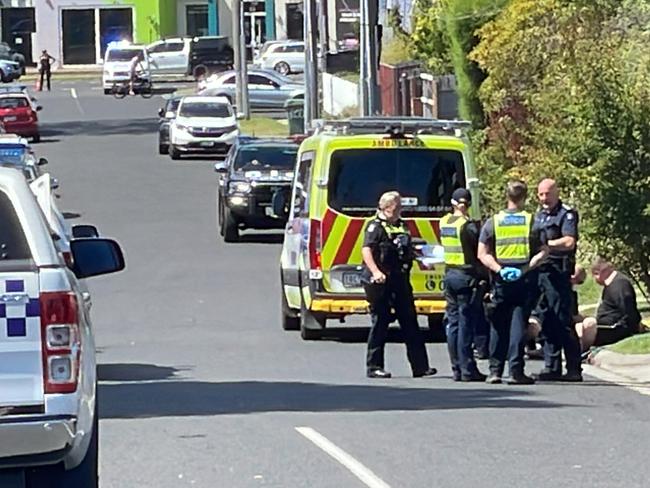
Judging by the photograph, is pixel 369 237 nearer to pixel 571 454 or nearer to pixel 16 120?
pixel 571 454

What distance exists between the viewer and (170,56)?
252 ft

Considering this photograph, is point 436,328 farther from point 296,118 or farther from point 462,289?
point 296,118

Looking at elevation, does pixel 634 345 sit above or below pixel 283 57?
below

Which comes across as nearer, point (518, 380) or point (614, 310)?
point (518, 380)

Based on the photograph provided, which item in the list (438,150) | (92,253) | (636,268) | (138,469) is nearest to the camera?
(92,253)

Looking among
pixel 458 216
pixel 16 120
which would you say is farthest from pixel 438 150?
pixel 16 120

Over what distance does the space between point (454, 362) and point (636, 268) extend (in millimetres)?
5386

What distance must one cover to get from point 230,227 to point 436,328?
1203cm

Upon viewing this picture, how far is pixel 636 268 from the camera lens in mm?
20500

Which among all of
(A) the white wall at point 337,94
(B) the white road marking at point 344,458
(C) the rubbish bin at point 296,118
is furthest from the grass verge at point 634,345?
(A) the white wall at point 337,94

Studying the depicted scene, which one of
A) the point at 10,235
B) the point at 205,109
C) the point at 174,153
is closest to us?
the point at 10,235

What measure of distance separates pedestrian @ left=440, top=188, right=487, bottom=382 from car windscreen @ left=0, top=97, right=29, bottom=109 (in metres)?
36.4

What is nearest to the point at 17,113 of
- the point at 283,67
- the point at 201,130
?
the point at 201,130

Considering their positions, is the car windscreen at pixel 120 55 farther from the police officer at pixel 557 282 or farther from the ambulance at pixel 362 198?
the police officer at pixel 557 282
